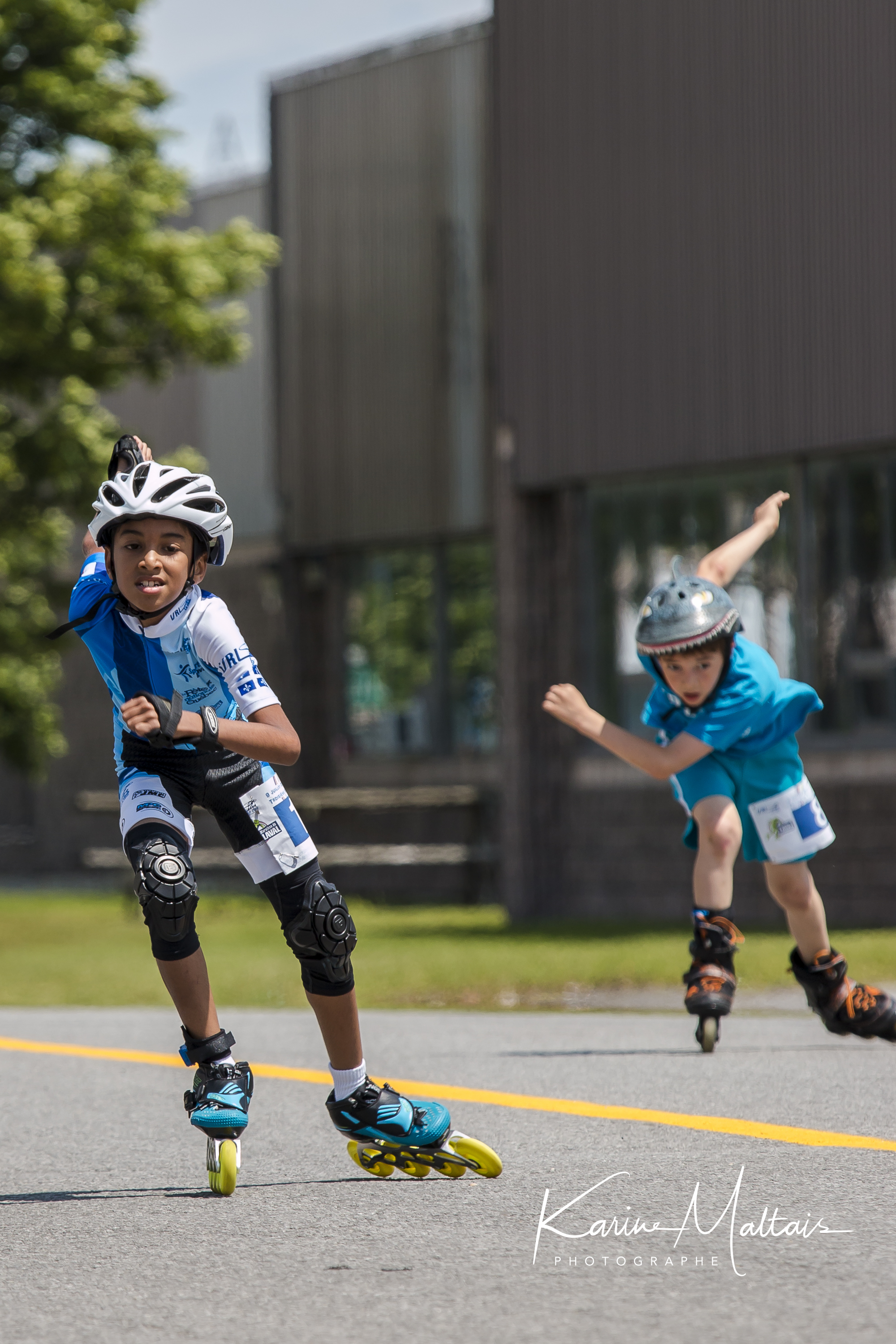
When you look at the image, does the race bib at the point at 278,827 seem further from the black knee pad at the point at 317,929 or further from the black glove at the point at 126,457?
the black glove at the point at 126,457

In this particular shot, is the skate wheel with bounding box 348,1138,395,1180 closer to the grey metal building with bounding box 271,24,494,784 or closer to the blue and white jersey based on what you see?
the blue and white jersey

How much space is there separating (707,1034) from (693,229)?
9746 millimetres

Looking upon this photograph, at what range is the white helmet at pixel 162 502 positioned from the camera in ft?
17.2

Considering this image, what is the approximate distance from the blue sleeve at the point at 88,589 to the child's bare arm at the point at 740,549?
3079 millimetres

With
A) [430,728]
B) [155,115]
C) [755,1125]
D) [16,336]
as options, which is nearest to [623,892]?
[430,728]

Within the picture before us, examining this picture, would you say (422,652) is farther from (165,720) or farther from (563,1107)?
(165,720)

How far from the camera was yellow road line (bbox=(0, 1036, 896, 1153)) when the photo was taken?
18.5 ft

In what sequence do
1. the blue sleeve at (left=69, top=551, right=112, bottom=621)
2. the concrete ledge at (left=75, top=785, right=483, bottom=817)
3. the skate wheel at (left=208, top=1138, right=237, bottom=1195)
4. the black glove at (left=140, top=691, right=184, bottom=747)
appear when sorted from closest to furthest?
the black glove at (left=140, top=691, right=184, bottom=747), the skate wheel at (left=208, top=1138, right=237, bottom=1195), the blue sleeve at (left=69, top=551, right=112, bottom=621), the concrete ledge at (left=75, top=785, right=483, bottom=817)

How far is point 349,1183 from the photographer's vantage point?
5.27 m

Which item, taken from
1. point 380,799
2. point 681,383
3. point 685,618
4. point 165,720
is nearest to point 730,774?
point 685,618

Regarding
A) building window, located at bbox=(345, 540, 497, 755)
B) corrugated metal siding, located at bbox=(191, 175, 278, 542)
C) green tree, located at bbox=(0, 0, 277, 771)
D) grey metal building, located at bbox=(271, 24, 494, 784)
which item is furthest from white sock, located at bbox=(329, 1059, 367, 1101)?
corrugated metal siding, located at bbox=(191, 175, 278, 542)

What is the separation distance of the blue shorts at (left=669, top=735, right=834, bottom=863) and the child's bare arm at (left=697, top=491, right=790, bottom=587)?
0.70 metres

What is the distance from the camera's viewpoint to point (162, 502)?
207 inches

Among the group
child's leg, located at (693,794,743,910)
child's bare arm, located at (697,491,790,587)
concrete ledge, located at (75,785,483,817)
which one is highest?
child's bare arm, located at (697,491,790,587)
